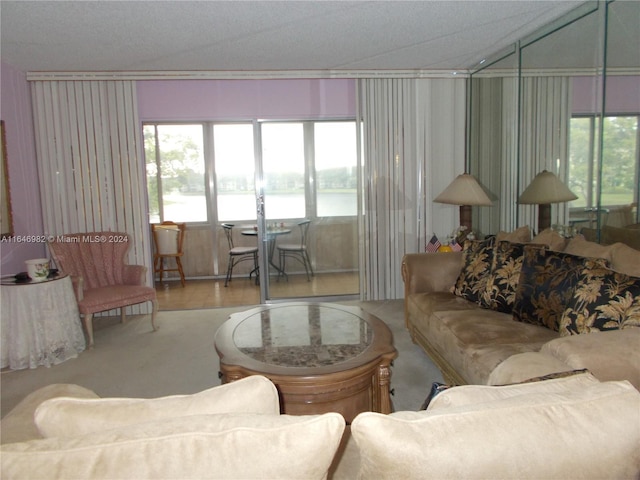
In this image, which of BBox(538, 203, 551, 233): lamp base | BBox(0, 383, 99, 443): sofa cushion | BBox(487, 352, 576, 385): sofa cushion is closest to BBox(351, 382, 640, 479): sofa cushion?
BBox(487, 352, 576, 385): sofa cushion

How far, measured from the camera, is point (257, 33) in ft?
11.9

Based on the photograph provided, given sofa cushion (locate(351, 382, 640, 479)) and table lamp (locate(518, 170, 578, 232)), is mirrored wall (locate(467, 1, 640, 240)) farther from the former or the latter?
sofa cushion (locate(351, 382, 640, 479))

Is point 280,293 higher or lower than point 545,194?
lower

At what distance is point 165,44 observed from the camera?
384 centimetres

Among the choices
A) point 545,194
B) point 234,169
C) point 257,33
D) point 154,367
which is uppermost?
point 257,33

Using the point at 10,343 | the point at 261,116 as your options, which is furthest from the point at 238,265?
the point at 10,343

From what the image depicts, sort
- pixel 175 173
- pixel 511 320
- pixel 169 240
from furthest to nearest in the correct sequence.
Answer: pixel 175 173
pixel 169 240
pixel 511 320

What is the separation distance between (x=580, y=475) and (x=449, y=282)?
299 centimetres

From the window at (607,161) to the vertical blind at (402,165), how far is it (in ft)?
6.82

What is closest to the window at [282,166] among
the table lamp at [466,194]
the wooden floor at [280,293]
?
the wooden floor at [280,293]

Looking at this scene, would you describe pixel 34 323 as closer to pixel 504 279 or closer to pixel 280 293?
pixel 280 293

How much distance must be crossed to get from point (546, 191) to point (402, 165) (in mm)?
1873

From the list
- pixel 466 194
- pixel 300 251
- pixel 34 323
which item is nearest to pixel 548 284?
pixel 466 194

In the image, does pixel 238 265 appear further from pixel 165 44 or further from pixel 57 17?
pixel 57 17
